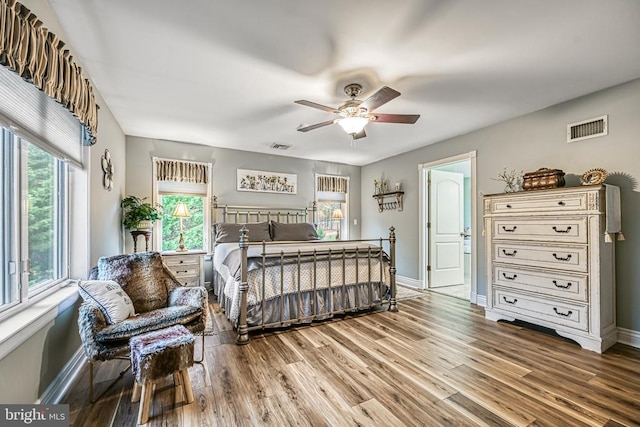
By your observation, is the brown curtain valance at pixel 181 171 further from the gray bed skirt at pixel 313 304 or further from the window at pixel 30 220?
the window at pixel 30 220

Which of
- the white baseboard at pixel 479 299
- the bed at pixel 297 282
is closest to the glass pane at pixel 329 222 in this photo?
the bed at pixel 297 282

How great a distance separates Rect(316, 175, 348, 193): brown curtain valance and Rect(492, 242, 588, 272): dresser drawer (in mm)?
3518

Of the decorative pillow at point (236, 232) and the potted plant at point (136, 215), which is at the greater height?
the potted plant at point (136, 215)

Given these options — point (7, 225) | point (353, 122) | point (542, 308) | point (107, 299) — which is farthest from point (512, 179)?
point (7, 225)

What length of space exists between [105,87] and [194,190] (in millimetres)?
2263

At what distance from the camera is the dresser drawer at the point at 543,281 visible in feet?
8.73

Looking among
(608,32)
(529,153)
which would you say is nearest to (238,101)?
(608,32)

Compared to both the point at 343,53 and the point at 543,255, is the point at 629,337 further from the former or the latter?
the point at 343,53

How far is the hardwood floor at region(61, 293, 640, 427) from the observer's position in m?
1.69

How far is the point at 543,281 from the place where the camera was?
2920mm

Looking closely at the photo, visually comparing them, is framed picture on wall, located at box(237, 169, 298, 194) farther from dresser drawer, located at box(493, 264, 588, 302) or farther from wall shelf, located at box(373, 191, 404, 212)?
dresser drawer, located at box(493, 264, 588, 302)

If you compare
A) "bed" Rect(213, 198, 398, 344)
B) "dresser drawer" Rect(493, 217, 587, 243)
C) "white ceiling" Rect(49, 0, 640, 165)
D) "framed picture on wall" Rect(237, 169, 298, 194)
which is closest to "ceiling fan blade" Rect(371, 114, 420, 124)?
"white ceiling" Rect(49, 0, 640, 165)

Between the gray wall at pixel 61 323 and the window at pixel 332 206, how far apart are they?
368cm

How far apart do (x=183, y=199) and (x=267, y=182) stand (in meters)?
1.55
